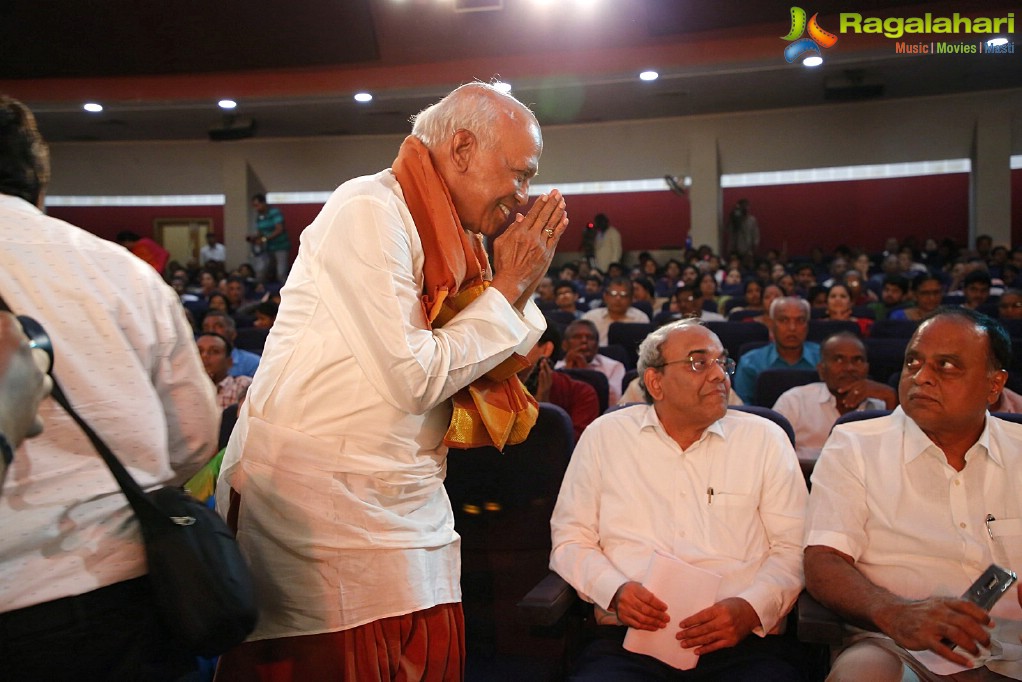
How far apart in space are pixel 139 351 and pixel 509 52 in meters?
9.67

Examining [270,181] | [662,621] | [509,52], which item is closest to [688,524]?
[662,621]

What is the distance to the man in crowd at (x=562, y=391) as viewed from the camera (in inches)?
155

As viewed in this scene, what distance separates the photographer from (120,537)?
1.17 metres

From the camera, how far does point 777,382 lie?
4172mm

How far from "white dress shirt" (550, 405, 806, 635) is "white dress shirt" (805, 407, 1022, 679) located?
18 centimetres

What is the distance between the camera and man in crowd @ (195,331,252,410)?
4.48 meters

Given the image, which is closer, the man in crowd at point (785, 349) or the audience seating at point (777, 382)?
the audience seating at point (777, 382)

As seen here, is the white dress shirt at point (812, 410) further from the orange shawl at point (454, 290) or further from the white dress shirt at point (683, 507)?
the orange shawl at point (454, 290)

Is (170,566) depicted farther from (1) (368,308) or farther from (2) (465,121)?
(2) (465,121)

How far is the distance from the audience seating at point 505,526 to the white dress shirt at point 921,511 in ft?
2.64

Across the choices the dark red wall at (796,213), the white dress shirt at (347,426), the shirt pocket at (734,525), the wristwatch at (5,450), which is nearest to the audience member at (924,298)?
the shirt pocket at (734,525)

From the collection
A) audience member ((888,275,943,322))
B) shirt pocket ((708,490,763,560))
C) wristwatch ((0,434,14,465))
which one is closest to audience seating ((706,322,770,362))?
audience member ((888,275,943,322))

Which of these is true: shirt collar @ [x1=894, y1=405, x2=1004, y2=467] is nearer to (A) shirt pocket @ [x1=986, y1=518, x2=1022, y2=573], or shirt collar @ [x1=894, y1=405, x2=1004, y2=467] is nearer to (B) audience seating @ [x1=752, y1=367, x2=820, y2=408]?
(A) shirt pocket @ [x1=986, y1=518, x2=1022, y2=573]

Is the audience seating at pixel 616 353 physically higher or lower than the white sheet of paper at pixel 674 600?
higher
